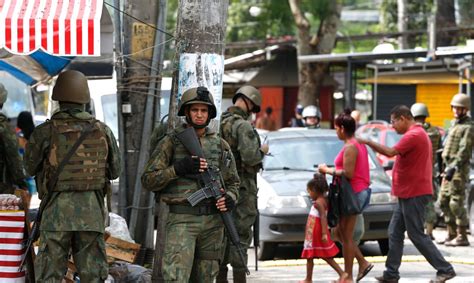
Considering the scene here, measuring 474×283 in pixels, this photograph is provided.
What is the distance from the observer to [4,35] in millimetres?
7434

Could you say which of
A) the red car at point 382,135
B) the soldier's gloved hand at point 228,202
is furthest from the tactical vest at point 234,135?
the red car at point 382,135

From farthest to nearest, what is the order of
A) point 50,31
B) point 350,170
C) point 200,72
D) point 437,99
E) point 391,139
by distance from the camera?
point 437,99, point 391,139, point 350,170, point 200,72, point 50,31

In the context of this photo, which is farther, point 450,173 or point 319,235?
point 450,173

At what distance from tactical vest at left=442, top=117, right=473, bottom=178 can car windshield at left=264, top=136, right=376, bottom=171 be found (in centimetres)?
99

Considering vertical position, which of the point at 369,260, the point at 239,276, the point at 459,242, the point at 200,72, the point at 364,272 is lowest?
the point at 459,242

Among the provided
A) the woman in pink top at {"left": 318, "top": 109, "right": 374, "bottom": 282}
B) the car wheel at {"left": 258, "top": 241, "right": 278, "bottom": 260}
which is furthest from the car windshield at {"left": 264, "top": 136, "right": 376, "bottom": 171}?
the woman in pink top at {"left": 318, "top": 109, "right": 374, "bottom": 282}

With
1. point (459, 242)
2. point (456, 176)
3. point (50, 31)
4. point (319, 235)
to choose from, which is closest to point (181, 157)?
point (50, 31)

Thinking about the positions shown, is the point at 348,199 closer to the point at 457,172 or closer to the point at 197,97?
the point at 197,97

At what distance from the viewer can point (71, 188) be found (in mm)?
7367

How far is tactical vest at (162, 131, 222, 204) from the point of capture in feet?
24.0

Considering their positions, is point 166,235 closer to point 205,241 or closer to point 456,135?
point 205,241

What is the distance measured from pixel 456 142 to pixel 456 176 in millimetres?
487

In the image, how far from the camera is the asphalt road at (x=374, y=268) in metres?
10.6

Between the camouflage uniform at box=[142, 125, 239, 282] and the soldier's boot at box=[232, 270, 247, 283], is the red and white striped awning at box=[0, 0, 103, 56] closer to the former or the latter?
the camouflage uniform at box=[142, 125, 239, 282]
